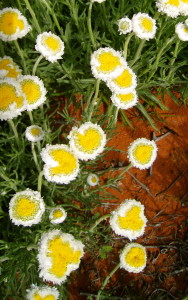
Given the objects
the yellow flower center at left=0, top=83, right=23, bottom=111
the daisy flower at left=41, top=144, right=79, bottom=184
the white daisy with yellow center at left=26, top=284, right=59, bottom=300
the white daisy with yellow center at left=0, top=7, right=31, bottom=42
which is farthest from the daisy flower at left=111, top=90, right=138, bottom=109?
the white daisy with yellow center at left=26, top=284, right=59, bottom=300

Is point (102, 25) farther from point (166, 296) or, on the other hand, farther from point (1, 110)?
point (166, 296)

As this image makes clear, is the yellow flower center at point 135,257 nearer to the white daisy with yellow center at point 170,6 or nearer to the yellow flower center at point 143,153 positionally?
the yellow flower center at point 143,153

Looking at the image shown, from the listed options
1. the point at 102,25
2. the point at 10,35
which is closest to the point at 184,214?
the point at 102,25

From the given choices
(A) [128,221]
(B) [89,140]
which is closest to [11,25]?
(B) [89,140]

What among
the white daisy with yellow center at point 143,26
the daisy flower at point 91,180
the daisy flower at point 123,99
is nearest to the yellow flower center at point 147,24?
the white daisy with yellow center at point 143,26

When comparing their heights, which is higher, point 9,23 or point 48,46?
point 9,23

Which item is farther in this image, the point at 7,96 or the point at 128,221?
the point at 128,221

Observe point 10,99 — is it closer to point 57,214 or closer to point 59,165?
point 59,165
